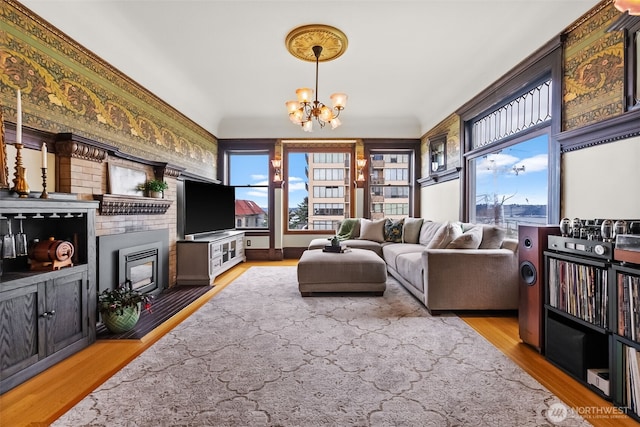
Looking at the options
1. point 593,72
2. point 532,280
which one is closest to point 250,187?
point 532,280

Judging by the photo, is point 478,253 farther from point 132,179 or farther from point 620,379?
point 132,179

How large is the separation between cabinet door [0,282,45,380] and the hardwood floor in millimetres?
138

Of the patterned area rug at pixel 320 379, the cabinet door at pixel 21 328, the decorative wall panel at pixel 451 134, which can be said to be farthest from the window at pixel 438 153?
the cabinet door at pixel 21 328

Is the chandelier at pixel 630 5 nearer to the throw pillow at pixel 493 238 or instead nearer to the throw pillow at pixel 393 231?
the throw pillow at pixel 493 238

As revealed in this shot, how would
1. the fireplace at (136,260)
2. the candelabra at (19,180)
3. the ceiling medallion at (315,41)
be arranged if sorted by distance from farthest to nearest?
the ceiling medallion at (315,41) < the fireplace at (136,260) < the candelabra at (19,180)

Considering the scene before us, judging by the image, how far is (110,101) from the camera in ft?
9.93

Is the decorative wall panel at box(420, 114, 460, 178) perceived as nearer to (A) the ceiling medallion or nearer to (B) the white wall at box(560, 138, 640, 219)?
(B) the white wall at box(560, 138, 640, 219)

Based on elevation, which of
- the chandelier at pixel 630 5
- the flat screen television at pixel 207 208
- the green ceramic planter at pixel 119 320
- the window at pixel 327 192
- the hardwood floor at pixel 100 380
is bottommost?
the hardwood floor at pixel 100 380

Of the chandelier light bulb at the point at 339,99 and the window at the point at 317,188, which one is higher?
the chandelier light bulb at the point at 339,99

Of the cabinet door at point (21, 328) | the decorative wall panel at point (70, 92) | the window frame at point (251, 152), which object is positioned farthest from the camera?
the window frame at point (251, 152)

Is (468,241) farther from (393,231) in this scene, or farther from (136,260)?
(136,260)

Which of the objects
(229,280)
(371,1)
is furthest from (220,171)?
(371,1)

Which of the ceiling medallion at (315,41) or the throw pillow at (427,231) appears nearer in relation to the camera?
the ceiling medallion at (315,41)

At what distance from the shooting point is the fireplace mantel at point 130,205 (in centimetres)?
284
